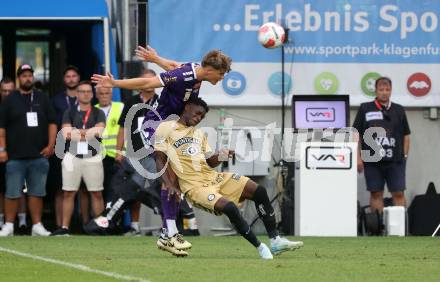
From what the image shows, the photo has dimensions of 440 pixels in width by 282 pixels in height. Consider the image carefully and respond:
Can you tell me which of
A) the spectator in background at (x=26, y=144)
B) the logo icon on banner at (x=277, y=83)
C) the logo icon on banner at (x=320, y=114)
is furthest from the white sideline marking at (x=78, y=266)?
the logo icon on banner at (x=277, y=83)

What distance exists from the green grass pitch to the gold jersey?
78 centimetres

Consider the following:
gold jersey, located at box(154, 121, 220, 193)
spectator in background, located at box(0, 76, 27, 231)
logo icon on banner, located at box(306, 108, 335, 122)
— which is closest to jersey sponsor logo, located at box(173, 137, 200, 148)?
gold jersey, located at box(154, 121, 220, 193)

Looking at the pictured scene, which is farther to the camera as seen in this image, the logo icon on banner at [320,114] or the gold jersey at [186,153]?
the logo icon on banner at [320,114]

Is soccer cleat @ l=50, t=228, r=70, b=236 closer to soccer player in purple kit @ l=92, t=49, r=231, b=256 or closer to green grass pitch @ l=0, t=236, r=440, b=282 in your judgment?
green grass pitch @ l=0, t=236, r=440, b=282

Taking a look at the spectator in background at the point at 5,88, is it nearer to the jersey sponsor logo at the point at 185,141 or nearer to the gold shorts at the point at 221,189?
the jersey sponsor logo at the point at 185,141

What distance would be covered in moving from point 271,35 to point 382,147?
2309mm

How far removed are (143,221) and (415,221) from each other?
4059 millimetres

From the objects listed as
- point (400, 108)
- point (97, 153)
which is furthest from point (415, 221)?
point (97, 153)

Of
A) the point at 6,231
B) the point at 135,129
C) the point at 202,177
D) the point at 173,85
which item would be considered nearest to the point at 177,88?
the point at 173,85

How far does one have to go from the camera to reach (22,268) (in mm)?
11109

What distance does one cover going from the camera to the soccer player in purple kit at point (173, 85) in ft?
39.8

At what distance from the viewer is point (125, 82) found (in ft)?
39.5

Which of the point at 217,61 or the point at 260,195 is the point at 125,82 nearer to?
the point at 217,61

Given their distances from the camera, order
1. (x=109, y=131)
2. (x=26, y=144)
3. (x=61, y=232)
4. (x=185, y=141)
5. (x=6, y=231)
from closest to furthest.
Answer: (x=185, y=141)
(x=61, y=232)
(x=6, y=231)
(x=26, y=144)
(x=109, y=131)
